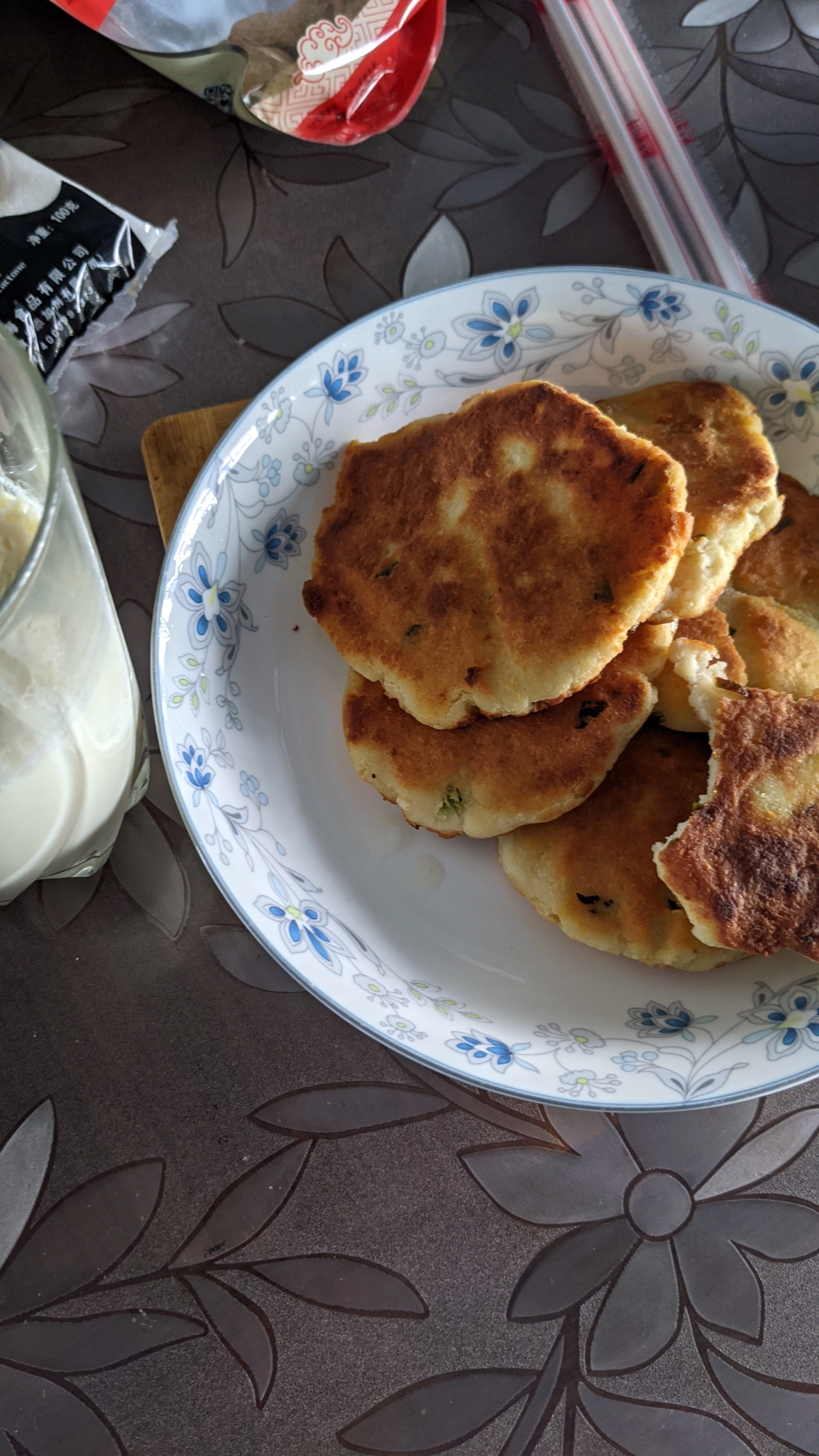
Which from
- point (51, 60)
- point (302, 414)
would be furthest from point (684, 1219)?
point (51, 60)

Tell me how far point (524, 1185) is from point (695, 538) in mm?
Answer: 678

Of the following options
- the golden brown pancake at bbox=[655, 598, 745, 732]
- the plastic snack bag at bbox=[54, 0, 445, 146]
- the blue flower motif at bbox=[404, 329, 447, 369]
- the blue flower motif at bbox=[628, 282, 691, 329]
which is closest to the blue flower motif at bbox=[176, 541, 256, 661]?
the blue flower motif at bbox=[404, 329, 447, 369]

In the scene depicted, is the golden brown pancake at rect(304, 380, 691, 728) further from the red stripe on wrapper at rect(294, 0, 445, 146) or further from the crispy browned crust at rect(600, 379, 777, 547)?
the red stripe on wrapper at rect(294, 0, 445, 146)

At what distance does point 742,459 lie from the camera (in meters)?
1.06

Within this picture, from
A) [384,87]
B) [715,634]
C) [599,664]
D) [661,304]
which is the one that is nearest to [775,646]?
[715,634]

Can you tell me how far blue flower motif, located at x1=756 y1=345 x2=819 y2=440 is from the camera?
1116 millimetres

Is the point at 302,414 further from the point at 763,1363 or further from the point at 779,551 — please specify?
the point at 763,1363

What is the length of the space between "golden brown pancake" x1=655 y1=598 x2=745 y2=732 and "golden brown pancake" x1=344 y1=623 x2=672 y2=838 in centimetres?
2

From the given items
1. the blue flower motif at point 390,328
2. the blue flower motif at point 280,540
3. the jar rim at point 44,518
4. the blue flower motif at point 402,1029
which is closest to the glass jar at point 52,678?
the jar rim at point 44,518

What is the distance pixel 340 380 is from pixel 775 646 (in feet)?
1.84

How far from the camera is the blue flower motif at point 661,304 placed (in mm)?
1139

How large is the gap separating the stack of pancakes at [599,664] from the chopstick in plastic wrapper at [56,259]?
472 mm

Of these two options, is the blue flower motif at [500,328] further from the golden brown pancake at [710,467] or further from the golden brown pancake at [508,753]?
the golden brown pancake at [508,753]

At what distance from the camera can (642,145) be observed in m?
1.36
